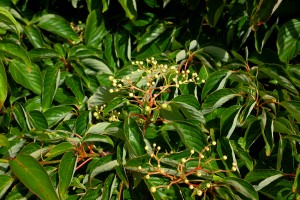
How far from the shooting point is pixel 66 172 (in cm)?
129

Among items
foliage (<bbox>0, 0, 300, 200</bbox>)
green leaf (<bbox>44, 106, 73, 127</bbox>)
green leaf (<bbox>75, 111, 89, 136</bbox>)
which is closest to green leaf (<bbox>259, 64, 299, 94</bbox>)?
foliage (<bbox>0, 0, 300, 200</bbox>)

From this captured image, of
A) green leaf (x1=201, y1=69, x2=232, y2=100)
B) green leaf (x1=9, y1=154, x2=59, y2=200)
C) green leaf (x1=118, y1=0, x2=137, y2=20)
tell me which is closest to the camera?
green leaf (x1=9, y1=154, x2=59, y2=200)

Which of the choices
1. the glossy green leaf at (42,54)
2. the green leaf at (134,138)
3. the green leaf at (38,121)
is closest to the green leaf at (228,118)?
the green leaf at (134,138)

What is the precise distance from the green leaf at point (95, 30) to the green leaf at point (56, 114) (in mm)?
414

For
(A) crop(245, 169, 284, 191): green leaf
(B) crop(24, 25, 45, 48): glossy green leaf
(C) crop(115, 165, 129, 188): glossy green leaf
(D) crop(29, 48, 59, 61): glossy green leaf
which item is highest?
(B) crop(24, 25, 45, 48): glossy green leaf

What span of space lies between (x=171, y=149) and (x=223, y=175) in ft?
0.69

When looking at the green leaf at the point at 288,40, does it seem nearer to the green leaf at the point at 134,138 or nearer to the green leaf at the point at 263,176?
the green leaf at the point at 263,176

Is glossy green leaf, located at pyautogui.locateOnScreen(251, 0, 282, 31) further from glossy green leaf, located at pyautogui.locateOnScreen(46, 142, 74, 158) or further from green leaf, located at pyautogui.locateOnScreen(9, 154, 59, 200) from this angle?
green leaf, located at pyautogui.locateOnScreen(9, 154, 59, 200)

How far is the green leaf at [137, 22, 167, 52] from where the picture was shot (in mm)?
1884

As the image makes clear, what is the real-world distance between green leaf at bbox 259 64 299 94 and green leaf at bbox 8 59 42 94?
962mm

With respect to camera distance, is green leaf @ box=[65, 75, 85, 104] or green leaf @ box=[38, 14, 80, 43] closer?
green leaf @ box=[65, 75, 85, 104]

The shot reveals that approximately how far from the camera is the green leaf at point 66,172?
1.26 meters

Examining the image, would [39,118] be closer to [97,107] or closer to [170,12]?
[97,107]

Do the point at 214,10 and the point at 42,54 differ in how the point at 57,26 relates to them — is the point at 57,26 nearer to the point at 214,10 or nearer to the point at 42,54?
the point at 42,54
